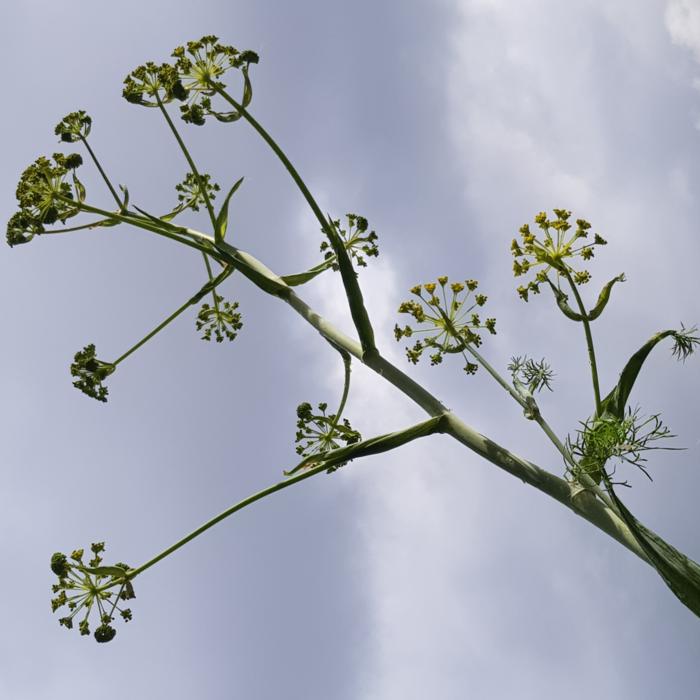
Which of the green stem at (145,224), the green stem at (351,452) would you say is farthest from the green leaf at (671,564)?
the green stem at (145,224)

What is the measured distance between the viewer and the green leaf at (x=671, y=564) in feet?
11.9

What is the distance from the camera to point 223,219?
508 cm

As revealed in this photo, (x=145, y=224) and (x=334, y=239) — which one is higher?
(x=145, y=224)

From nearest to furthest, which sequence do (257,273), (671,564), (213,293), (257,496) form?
(671,564) < (257,496) < (257,273) < (213,293)

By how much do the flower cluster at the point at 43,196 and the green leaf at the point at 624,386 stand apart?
12.8 feet

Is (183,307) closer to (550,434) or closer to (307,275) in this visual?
(307,275)

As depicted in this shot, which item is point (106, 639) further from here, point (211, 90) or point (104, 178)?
point (211, 90)

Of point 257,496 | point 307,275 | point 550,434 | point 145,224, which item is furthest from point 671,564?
point 145,224

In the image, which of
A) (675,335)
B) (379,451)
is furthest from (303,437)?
(675,335)

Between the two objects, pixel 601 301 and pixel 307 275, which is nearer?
pixel 601 301

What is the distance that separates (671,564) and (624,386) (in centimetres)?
120

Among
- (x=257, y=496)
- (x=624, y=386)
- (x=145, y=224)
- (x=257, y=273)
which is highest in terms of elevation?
(x=145, y=224)

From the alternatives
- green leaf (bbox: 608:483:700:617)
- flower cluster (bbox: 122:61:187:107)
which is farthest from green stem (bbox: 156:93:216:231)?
green leaf (bbox: 608:483:700:617)

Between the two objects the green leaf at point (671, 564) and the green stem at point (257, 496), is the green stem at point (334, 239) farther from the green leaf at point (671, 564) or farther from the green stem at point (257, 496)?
the green leaf at point (671, 564)
